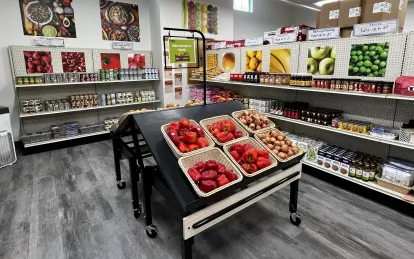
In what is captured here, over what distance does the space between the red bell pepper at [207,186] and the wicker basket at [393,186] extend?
2204 millimetres

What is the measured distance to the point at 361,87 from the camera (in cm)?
281

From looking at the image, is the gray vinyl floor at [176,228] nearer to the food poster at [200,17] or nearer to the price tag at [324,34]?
the price tag at [324,34]

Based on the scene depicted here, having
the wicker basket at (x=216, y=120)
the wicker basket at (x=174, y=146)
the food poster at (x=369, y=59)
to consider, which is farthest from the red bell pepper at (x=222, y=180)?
the food poster at (x=369, y=59)

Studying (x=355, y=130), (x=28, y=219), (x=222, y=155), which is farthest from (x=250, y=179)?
(x=28, y=219)

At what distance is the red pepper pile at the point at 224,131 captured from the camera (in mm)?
2145

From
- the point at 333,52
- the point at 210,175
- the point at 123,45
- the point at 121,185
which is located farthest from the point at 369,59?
the point at 123,45

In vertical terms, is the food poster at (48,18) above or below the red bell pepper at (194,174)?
above

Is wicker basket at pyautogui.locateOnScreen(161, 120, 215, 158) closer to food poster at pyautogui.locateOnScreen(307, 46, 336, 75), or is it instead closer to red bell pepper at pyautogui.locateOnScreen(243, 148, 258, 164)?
red bell pepper at pyautogui.locateOnScreen(243, 148, 258, 164)

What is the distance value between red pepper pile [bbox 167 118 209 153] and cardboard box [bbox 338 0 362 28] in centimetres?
246

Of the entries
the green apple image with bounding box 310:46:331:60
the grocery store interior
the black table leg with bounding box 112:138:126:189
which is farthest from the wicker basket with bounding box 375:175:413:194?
the black table leg with bounding box 112:138:126:189

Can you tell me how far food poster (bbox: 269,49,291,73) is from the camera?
3.84 metres

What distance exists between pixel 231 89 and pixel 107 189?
3.24 m

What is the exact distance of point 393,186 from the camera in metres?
2.67

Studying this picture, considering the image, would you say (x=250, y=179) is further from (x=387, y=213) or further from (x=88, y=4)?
(x=88, y=4)
